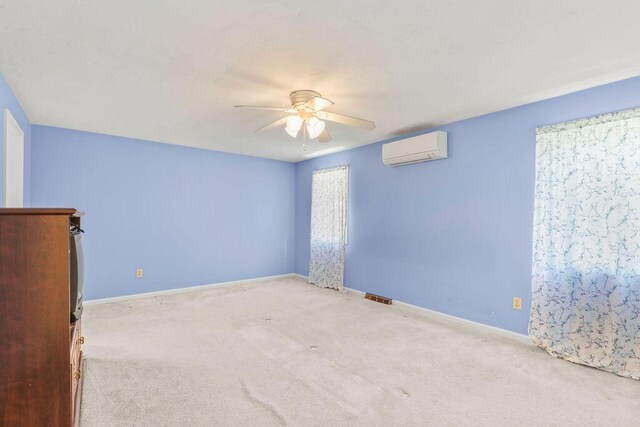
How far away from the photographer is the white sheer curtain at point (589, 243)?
248 cm

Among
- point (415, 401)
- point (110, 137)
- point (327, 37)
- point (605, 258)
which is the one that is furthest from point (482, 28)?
point (110, 137)

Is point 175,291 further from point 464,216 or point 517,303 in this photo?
point 517,303

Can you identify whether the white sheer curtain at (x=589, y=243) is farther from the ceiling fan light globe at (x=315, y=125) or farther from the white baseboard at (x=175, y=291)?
the white baseboard at (x=175, y=291)

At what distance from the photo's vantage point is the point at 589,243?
8.77ft

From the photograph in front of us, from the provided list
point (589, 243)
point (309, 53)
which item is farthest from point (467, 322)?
point (309, 53)

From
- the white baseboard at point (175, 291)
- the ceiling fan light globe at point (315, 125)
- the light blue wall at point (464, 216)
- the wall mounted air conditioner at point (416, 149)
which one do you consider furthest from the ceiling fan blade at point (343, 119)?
the white baseboard at point (175, 291)

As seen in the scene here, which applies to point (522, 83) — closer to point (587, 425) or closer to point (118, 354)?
point (587, 425)

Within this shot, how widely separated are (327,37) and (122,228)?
12.6 ft

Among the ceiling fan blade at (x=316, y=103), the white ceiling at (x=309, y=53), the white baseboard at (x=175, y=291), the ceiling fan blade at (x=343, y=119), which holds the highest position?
the white ceiling at (x=309, y=53)

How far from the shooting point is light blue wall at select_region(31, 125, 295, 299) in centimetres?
406

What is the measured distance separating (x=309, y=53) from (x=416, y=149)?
2112 millimetres

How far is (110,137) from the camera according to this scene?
4.31 m

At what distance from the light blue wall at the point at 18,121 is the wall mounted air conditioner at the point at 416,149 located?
12.1 feet

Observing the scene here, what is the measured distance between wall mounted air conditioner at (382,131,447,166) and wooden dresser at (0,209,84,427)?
3354 millimetres
